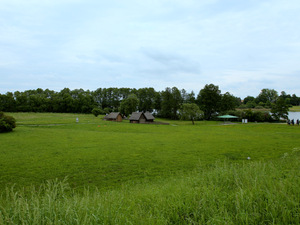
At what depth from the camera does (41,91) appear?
10481 centimetres

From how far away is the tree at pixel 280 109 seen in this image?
5225 cm

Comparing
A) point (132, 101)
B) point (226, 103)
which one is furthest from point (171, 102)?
point (226, 103)

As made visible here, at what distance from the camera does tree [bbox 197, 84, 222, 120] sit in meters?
68.3

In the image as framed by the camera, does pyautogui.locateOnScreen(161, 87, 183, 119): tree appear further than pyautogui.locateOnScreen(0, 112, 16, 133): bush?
Yes

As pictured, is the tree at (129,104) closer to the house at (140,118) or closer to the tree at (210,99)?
the house at (140,118)

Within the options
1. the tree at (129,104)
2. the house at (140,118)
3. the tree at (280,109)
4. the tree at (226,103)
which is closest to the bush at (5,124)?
the house at (140,118)

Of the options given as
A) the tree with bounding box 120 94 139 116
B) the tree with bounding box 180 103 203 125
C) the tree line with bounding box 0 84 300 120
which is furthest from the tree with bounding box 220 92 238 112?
the tree with bounding box 120 94 139 116

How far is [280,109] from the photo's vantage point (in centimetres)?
5278

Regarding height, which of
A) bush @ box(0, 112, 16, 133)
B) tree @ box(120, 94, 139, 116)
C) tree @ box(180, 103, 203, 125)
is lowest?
bush @ box(0, 112, 16, 133)

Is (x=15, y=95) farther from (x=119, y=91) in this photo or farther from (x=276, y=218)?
(x=276, y=218)

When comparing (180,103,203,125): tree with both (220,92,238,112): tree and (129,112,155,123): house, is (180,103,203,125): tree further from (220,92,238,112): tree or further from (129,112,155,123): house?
(220,92,238,112): tree

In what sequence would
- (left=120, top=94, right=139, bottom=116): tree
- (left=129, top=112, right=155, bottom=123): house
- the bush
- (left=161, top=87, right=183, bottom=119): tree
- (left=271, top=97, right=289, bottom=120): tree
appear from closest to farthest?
the bush < (left=271, top=97, right=289, bottom=120): tree < (left=129, top=112, right=155, bottom=123): house < (left=120, top=94, right=139, bottom=116): tree < (left=161, top=87, right=183, bottom=119): tree

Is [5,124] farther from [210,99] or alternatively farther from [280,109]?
[280,109]

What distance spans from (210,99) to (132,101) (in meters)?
28.8
